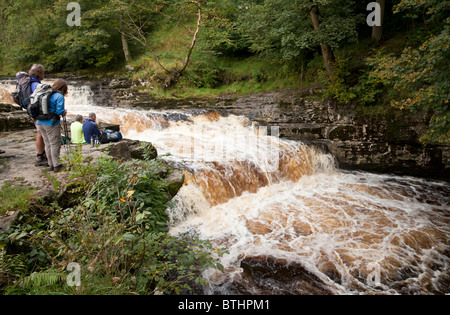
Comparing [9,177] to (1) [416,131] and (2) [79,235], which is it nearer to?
(2) [79,235]

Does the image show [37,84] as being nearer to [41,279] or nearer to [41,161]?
[41,161]

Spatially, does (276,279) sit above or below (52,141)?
below

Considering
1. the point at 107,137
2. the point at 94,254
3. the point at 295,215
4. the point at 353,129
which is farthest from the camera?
the point at 353,129

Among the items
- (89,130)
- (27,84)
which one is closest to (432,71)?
(89,130)

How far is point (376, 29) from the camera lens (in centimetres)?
1173

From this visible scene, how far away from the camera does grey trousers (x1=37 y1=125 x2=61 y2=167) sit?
13.6 ft

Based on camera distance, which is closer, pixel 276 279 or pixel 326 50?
pixel 276 279

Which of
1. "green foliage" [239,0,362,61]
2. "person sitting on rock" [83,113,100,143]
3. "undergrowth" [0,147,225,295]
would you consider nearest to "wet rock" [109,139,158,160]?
"person sitting on rock" [83,113,100,143]

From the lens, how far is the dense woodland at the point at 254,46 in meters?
8.27

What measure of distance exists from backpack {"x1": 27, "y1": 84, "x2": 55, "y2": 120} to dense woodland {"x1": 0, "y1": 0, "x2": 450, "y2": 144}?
25.6 feet

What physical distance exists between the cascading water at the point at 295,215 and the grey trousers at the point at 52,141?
2670 millimetres

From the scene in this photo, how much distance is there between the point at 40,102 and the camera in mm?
3922

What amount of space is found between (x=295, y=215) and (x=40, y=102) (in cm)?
→ 594

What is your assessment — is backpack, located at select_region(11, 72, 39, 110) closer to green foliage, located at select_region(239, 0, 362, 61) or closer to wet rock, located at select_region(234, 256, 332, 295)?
wet rock, located at select_region(234, 256, 332, 295)
